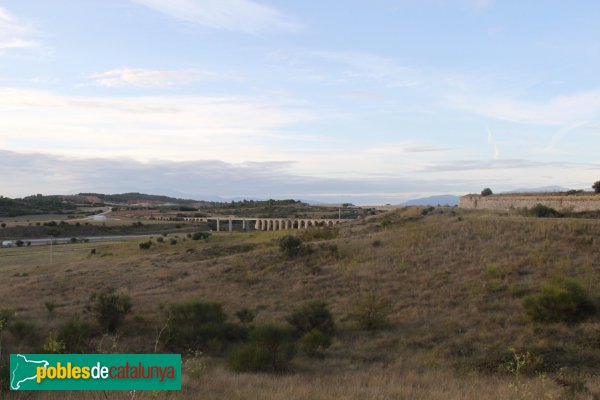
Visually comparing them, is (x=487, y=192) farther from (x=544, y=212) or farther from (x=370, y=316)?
(x=370, y=316)

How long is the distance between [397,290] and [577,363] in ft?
29.4

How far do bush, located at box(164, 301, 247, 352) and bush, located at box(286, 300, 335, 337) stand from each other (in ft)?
5.21

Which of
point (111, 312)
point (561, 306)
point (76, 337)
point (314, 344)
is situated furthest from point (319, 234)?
point (76, 337)

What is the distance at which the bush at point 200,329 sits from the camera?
1399 centimetres

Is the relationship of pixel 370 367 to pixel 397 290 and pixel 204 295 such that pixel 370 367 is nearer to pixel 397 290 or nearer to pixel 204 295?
pixel 397 290

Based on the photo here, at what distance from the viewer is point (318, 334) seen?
13328 millimetres

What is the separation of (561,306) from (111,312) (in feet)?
45.2

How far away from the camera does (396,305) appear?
18297 mm

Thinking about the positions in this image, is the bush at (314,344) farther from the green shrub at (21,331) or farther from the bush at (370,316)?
the green shrub at (21,331)

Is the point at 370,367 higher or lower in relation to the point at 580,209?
lower

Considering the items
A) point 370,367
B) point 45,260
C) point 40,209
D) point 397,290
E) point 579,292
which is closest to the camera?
point 370,367

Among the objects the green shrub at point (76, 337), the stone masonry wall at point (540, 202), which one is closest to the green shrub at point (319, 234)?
the stone masonry wall at point (540, 202)

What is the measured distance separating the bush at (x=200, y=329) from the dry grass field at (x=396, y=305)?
2.21 ft

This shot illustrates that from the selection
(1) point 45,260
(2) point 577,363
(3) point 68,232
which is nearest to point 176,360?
(2) point 577,363
